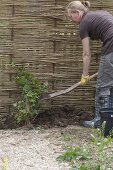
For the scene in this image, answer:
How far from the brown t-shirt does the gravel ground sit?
1.36m

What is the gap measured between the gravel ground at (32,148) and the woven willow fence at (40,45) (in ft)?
2.70

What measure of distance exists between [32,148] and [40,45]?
6.05 feet

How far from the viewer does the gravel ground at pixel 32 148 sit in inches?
195

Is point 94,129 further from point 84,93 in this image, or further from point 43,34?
point 43,34

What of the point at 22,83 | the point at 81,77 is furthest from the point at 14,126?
the point at 81,77

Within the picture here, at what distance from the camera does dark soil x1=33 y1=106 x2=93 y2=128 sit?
669 cm

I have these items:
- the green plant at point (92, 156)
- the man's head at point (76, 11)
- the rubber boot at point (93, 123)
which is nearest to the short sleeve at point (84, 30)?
the man's head at point (76, 11)

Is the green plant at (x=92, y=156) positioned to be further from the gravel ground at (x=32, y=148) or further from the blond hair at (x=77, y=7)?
the blond hair at (x=77, y=7)

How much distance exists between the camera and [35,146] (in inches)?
221

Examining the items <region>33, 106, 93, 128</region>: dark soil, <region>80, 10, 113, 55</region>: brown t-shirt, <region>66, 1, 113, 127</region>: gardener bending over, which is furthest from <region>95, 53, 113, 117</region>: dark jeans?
<region>33, 106, 93, 128</region>: dark soil

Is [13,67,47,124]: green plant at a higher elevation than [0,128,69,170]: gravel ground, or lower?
higher

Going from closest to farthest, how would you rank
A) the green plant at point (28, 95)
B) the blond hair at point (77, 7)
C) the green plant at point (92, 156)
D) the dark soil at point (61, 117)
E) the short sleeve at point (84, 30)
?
the green plant at point (92, 156) → the short sleeve at point (84, 30) → the blond hair at point (77, 7) → the green plant at point (28, 95) → the dark soil at point (61, 117)

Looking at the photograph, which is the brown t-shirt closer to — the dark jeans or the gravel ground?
the dark jeans

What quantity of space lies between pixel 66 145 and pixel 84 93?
5.30 ft
